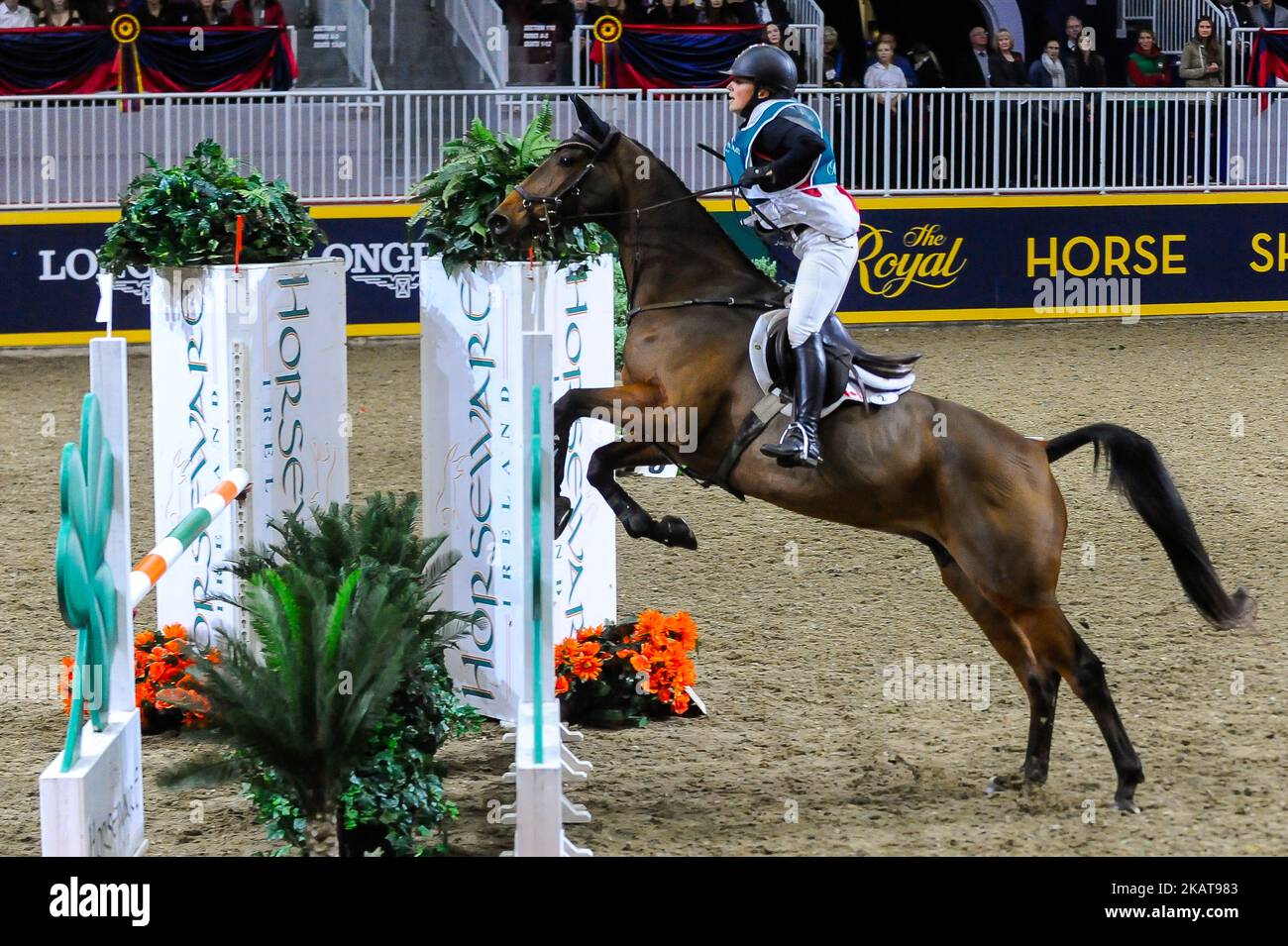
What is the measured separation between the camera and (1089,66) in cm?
1841

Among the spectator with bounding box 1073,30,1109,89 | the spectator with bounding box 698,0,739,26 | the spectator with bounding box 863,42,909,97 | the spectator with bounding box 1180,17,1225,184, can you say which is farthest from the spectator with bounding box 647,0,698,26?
the spectator with bounding box 1180,17,1225,184

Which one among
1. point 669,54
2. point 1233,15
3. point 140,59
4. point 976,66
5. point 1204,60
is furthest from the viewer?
point 1233,15

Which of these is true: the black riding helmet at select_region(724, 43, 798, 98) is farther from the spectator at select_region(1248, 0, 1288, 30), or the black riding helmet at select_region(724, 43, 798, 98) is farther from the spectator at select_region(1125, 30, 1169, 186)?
the spectator at select_region(1248, 0, 1288, 30)

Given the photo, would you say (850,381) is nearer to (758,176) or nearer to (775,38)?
(758,176)

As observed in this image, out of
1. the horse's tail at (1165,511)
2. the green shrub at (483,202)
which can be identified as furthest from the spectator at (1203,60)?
the green shrub at (483,202)

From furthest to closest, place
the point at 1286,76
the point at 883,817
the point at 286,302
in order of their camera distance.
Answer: the point at 1286,76 < the point at 286,302 < the point at 883,817

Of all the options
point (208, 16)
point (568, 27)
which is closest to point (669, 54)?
point (568, 27)

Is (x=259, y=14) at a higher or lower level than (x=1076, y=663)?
higher

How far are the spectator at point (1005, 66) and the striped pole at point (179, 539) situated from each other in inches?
535

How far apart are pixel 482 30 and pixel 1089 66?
22.9 feet

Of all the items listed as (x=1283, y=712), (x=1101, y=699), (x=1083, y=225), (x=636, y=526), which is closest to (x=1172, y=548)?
(x=1101, y=699)

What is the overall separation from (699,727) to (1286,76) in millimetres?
14532

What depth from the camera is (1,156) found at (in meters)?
15.0

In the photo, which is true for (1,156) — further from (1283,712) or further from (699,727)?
(1283,712)
